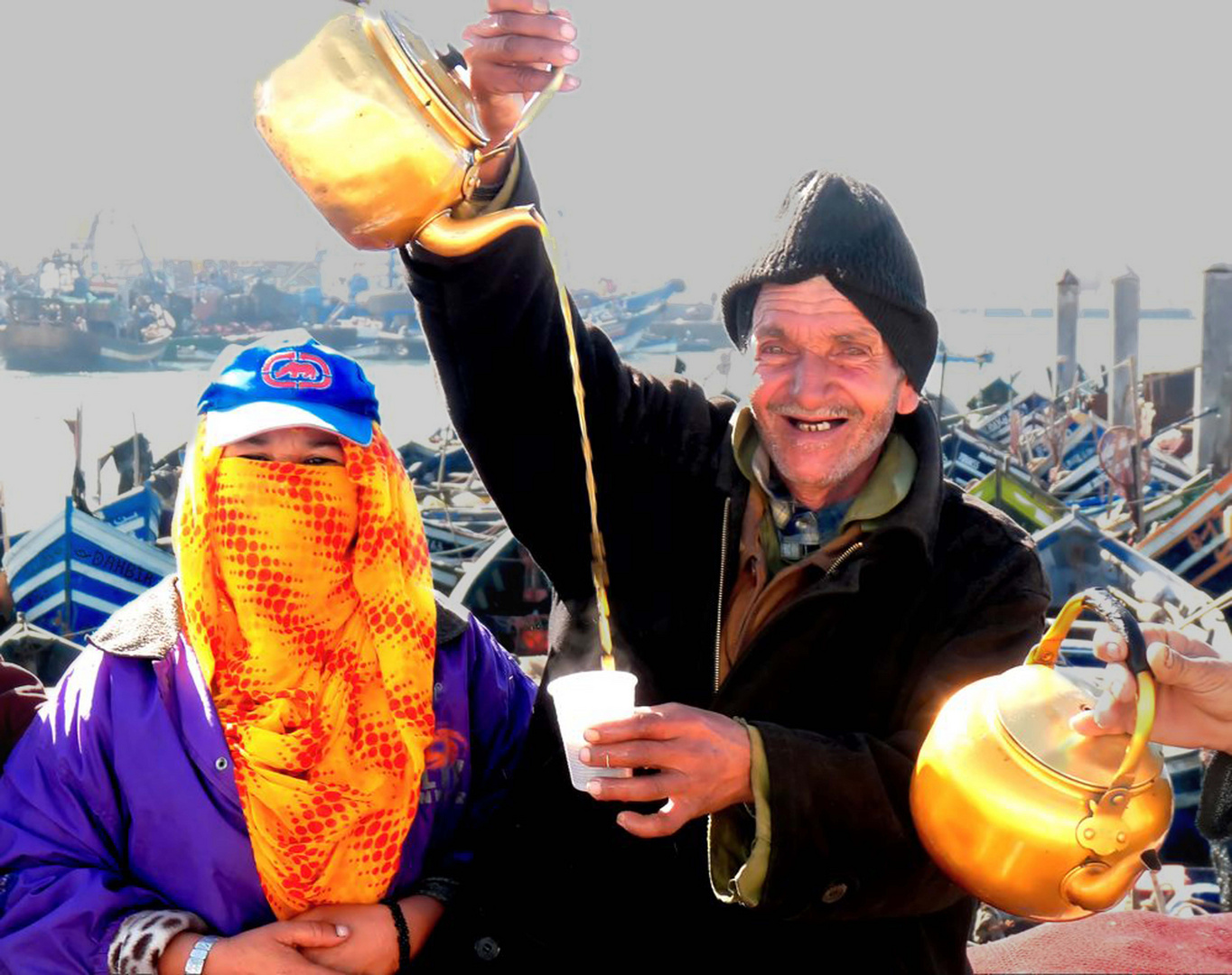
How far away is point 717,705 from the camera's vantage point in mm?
1884

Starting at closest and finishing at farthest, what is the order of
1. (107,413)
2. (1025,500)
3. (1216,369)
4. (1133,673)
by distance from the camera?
(1133,673) → (1025,500) → (1216,369) → (107,413)

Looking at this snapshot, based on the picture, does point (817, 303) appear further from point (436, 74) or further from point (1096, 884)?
point (1096, 884)

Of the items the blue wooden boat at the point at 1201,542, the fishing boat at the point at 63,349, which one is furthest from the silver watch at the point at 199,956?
the fishing boat at the point at 63,349

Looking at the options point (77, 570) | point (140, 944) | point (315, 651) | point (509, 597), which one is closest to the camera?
point (140, 944)

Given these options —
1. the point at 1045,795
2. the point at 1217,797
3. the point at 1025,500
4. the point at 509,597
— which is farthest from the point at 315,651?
the point at 1025,500

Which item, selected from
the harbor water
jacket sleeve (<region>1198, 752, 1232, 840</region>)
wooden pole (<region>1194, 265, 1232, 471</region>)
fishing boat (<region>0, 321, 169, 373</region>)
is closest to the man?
jacket sleeve (<region>1198, 752, 1232, 840</region>)

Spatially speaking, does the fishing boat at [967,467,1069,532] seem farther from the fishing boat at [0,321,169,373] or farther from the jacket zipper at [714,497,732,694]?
the jacket zipper at [714,497,732,694]

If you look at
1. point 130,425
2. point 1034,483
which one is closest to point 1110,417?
point 1034,483

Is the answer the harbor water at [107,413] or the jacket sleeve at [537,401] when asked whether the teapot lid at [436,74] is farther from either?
the harbor water at [107,413]

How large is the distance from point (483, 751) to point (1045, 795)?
112cm

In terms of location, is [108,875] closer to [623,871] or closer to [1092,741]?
[623,871]

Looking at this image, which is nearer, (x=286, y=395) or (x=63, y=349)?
(x=286, y=395)

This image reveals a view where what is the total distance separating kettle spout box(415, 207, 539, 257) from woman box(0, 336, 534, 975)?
1.40 feet

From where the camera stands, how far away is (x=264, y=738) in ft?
6.64
